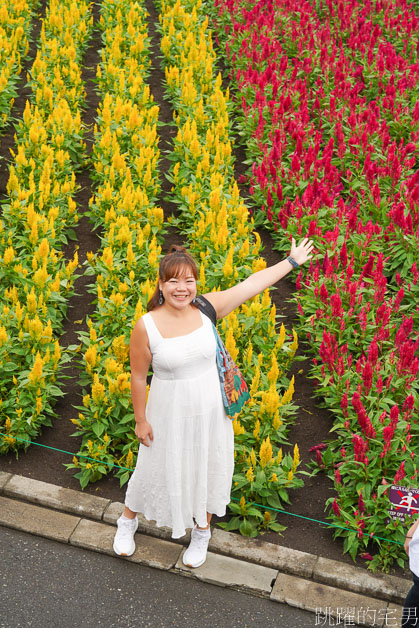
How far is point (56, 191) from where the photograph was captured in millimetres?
7922

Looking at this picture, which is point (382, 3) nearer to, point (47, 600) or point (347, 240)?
point (347, 240)

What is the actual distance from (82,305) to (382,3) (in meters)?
8.54

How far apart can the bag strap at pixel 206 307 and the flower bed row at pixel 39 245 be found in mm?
1672

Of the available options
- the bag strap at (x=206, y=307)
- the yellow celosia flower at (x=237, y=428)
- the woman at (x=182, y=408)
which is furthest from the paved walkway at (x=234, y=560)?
the bag strap at (x=206, y=307)

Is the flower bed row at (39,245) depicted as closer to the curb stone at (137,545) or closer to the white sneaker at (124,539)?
the curb stone at (137,545)

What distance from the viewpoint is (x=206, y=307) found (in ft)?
14.3

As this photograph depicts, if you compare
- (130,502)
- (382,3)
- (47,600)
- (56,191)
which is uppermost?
(382,3)

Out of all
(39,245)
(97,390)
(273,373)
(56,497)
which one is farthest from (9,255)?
(273,373)

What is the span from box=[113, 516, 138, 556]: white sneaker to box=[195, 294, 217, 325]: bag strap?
4.62 ft

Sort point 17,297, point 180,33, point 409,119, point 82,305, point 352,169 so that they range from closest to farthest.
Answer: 1. point 17,297
2. point 82,305
3. point 352,169
4. point 409,119
5. point 180,33

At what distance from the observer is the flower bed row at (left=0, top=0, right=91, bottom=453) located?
18.9 ft

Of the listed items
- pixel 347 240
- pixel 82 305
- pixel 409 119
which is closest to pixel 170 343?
pixel 82 305

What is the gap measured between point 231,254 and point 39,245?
174cm

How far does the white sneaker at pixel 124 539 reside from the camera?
4.84m
